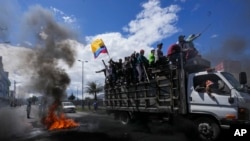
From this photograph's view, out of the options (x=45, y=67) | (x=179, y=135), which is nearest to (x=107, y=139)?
(x=179, y=135)

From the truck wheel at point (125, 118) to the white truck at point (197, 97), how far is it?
1679 millimetres

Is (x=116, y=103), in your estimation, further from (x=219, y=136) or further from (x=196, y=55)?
(x=219, y=136)

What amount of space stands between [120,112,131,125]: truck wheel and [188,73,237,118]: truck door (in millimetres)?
4829

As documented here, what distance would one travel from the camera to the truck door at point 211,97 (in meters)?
9.27

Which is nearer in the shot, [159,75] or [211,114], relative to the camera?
[211,114]

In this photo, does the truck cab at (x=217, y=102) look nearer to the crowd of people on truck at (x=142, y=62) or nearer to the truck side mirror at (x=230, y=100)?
the truck side mirror at (x=230, y=100)

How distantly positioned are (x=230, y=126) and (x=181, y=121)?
83.3 inches

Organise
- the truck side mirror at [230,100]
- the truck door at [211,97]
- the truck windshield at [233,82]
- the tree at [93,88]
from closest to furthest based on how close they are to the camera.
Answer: the truck side mirror at [230,100] → the truck door at [211,97] → the truck windshield at [233,82] → the tree at [93,88]

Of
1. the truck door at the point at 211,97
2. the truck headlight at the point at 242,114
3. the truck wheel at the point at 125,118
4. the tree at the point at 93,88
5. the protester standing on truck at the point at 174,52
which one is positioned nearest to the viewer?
the truck headlight at the point at 242,114

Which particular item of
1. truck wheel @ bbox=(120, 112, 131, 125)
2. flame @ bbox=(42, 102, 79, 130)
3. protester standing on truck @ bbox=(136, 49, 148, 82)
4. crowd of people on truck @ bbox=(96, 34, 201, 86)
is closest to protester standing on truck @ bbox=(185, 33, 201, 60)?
crowd of people on truck @ bbox=(96, 34, 201, 86)

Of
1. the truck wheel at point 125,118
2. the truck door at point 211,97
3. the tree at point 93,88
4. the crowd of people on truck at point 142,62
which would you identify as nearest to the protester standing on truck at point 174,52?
the crowd of people on truck at point 142,62

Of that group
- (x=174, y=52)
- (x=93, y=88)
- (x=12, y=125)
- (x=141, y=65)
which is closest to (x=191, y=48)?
(x=174, y=52)

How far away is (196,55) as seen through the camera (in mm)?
11273

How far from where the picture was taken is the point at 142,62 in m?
13.4
